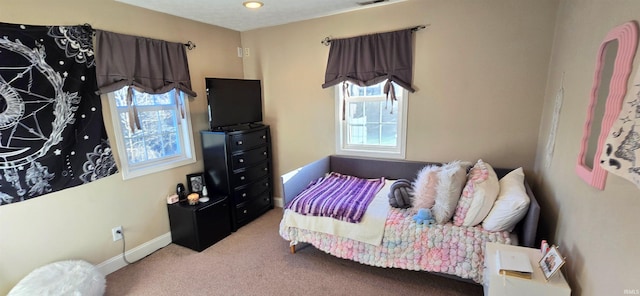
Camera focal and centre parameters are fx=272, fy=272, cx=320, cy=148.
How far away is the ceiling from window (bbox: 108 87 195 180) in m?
0.76

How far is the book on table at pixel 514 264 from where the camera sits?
133cm

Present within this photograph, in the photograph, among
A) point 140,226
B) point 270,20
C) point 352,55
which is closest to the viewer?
point 140,226

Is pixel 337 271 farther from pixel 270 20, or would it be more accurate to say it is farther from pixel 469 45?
pixel 270 20

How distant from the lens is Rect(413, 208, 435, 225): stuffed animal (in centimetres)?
202

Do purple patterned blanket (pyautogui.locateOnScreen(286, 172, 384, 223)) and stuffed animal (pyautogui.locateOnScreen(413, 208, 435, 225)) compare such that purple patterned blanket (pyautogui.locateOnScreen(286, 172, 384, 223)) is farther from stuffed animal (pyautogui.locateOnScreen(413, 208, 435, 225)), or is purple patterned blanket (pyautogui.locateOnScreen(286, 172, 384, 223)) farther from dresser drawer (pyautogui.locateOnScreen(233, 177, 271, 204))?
dresser drawer (pyautogui.locateOnScreen(233, 177, 271, 204))

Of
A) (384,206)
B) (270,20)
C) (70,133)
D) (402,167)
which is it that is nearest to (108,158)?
(70,133)

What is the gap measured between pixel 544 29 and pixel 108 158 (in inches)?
146

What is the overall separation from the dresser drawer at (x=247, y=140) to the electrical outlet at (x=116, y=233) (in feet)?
3.94

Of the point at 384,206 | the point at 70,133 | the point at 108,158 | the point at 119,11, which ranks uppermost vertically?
the point at 119,11

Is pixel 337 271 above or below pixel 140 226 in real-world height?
below

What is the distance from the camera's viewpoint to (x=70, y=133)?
2053 mm

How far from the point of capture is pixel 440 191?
204cm

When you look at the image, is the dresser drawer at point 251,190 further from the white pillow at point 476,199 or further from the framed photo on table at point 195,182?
the white pillow at point 476,199

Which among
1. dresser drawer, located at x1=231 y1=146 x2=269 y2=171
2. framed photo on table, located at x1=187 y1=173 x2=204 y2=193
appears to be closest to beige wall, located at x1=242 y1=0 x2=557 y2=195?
dresser drawer, located at x1=231 y1=146 x2=269 y2=171
